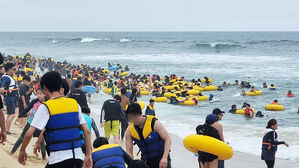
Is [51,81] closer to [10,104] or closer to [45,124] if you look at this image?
[45,124]

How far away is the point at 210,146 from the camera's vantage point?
495 cm

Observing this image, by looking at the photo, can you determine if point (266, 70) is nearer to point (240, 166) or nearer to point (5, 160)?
point (240, 166)

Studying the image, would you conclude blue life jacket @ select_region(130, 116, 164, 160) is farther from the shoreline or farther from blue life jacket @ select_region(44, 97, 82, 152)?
the shoreline

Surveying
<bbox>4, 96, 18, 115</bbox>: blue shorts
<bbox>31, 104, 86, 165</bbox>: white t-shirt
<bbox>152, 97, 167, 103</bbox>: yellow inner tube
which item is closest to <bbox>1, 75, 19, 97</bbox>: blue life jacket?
<bbox>4, 96, 18, 115</bbox>: blue shorts

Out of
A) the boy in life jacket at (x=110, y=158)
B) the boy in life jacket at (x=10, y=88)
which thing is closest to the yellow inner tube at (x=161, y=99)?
the boy in life jacket at (x=10, y=88)

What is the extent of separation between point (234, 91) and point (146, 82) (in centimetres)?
631

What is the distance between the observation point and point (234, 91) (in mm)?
26969

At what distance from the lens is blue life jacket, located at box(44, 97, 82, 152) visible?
3.37m

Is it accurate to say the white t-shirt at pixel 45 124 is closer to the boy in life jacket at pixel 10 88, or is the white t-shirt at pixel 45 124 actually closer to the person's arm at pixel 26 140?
the person's arm at pixel 26 140

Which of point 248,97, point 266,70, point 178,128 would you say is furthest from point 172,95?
point 266,70

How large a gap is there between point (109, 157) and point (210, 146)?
156 cm

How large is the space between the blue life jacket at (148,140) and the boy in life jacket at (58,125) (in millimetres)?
994

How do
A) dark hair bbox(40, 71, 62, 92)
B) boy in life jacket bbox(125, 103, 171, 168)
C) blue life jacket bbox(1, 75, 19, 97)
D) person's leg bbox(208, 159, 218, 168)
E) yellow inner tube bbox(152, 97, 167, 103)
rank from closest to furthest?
dark hair bbox(40, 71, 62, 92) → boy in life jacket bbox(125, 103, 171, 168) → person's leg bbox(208, 159, 218, 168) → blue life jacket bbox(1, 75, 19, 97) → yellow inner tube bbox(152, 97, 167, 103)

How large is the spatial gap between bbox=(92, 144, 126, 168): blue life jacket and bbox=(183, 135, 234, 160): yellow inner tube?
134 centimetres
